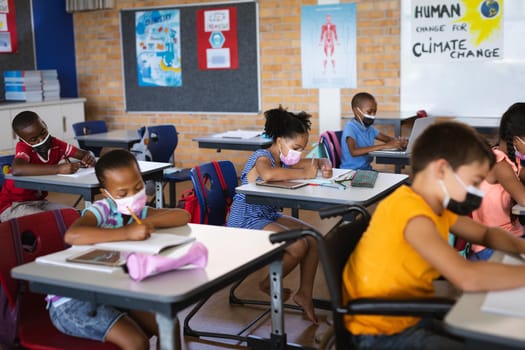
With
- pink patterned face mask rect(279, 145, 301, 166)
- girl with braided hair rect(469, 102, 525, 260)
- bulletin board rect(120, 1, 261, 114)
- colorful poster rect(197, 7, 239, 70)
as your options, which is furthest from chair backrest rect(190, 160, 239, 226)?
colorful poster rect(197, 7, 239, 70)

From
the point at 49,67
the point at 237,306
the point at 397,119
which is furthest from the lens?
the point at 49,67

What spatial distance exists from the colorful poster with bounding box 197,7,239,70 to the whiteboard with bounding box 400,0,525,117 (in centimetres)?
184

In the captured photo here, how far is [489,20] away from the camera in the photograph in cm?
610

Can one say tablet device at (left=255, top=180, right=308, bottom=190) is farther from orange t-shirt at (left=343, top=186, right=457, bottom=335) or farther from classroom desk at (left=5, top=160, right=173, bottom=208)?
orange t-shirt at (left=343, top=186, right=457, bottom=335)

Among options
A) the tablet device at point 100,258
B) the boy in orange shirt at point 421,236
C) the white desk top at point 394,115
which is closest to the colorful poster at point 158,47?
the white desk top at point 394,115

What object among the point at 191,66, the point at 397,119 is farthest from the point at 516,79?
the point at 191,66

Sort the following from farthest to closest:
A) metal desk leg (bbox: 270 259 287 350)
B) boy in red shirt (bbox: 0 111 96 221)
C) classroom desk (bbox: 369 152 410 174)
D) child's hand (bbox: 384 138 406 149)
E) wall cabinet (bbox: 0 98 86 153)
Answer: wall cabinet (bbox: 0 98 86 153)
child's hand (bbox: 384 138 406 149)
classroom desk (bbox: 369 152 410 174)
boy in red shirt (bbox: 0 111 96 221)
metal desk leg (bbox: 270 259 287 350)

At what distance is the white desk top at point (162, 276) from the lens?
181 cm

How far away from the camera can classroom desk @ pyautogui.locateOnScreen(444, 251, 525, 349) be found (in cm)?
137

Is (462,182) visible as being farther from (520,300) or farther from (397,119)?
(397,119)

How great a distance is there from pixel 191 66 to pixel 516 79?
11.3 ft

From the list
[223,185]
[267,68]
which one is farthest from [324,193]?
[267,68]

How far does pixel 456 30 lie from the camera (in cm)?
625

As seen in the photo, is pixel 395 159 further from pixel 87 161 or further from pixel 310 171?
pixel 87 161
